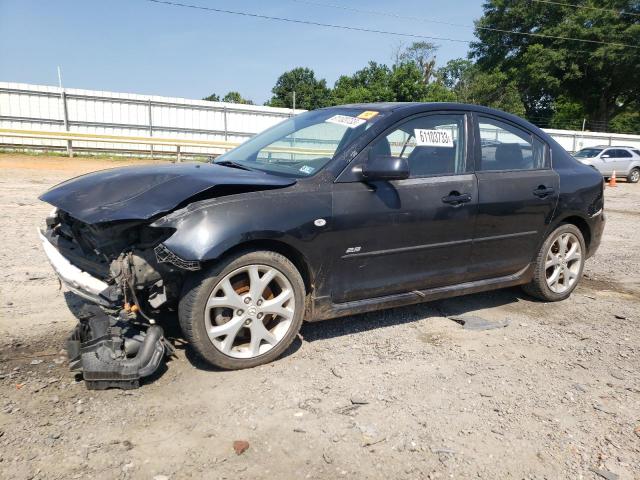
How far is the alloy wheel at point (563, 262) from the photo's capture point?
480 centimetres

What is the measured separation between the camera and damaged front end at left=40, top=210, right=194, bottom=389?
9.49 ft

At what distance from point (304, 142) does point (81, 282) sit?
190cm

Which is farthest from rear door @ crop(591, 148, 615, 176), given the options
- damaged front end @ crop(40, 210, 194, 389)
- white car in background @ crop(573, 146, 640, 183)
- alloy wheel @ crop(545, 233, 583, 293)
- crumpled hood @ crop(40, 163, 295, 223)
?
damaged front end @ crop(40, 210, 194, 389)

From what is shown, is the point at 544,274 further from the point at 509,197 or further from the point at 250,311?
the point at 250,311

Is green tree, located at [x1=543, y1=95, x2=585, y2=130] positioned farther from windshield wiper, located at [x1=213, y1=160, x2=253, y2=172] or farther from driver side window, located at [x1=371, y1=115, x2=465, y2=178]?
windshield wiper, located at [x1=213, y1=160, x2=253, y2=172]

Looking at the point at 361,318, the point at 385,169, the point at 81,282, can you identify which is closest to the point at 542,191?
the point at 385,169

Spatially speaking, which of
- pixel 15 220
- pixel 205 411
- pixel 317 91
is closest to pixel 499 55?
pixel 317 91

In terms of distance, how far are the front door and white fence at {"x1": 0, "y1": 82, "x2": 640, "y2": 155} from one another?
53.2ft

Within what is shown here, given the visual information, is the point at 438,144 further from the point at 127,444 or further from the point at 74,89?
the point at 74,89

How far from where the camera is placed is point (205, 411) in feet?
9.09

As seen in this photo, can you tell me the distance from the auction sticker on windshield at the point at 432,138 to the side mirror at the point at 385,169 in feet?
1.85

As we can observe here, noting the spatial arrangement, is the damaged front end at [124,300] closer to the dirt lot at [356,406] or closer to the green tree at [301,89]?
the dirt lot at [356,406]

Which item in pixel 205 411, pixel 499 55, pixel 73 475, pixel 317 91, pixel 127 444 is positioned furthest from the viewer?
pixel 317 91

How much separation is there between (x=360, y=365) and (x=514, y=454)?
3.72 ft
